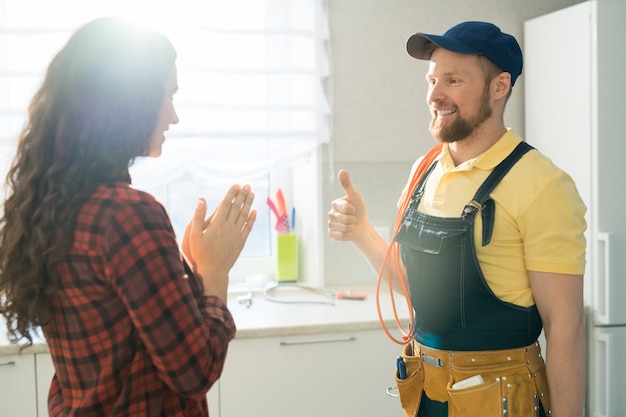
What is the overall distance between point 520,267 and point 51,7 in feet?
6.11

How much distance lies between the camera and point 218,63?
8.71 ft

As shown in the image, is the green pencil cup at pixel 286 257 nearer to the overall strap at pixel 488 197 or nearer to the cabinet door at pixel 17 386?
the cabinet door at pixel 17 386

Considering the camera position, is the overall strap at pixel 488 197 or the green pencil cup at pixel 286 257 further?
the green pencil cup at pixel 286 257

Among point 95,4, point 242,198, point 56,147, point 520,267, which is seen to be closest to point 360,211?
point 520,267

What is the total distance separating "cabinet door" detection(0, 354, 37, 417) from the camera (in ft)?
6.95

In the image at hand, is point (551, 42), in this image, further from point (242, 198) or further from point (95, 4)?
point (242, 198)

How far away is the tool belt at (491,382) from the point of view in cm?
158

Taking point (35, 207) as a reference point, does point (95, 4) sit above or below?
above

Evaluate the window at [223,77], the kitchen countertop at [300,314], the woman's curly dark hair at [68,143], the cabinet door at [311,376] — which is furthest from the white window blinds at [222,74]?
the woman's curly dark hair at [68,143]

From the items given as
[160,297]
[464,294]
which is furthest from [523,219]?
[160,297]

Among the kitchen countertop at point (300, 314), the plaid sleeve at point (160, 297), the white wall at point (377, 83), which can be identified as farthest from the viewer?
the white wall at point (377, 83)

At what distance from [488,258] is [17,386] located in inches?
56.0

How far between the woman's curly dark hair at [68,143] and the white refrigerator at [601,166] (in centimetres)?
186

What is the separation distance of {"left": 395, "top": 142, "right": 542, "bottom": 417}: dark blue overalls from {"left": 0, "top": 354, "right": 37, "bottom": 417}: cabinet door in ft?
3.86
